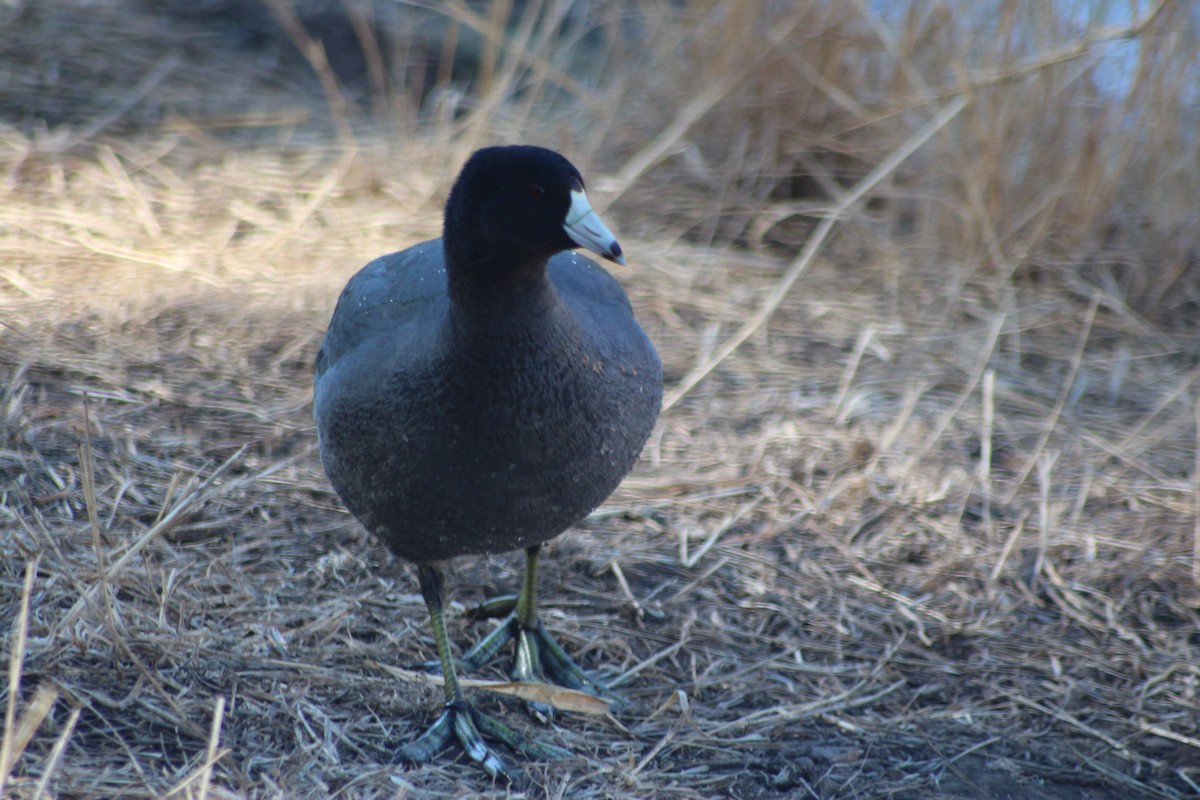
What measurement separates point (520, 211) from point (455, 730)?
1.15 m

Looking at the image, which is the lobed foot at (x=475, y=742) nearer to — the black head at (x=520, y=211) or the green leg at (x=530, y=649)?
the green leg at (x=530, y=649)

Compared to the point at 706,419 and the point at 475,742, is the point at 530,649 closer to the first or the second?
the point at 475,742

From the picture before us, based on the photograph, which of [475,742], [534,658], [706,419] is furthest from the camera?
[706,419]

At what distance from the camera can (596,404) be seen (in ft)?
8.14

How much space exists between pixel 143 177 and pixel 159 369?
5.83 ft

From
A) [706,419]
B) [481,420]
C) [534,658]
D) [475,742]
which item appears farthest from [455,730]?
[706,419]

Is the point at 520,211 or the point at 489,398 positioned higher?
the point at 520,211

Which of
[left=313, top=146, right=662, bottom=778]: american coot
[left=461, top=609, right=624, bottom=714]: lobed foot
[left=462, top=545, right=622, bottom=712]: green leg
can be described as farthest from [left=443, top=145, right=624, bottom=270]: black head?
[left=461, top=609, right=624, bottom=714]: lobed foot

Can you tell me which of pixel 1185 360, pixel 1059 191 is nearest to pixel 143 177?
pixel 1059 191

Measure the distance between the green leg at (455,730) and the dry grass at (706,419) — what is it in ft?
0.21

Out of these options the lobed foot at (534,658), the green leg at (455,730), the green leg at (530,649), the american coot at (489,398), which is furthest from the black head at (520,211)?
the lobed foot at (534,658)

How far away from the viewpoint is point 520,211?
7.45 feet

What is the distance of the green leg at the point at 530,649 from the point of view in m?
2.96

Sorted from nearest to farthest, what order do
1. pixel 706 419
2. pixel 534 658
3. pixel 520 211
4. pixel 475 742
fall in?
pixel 520 211 < pixel 475 742 < pixel 534 658 < pixel 706 419
